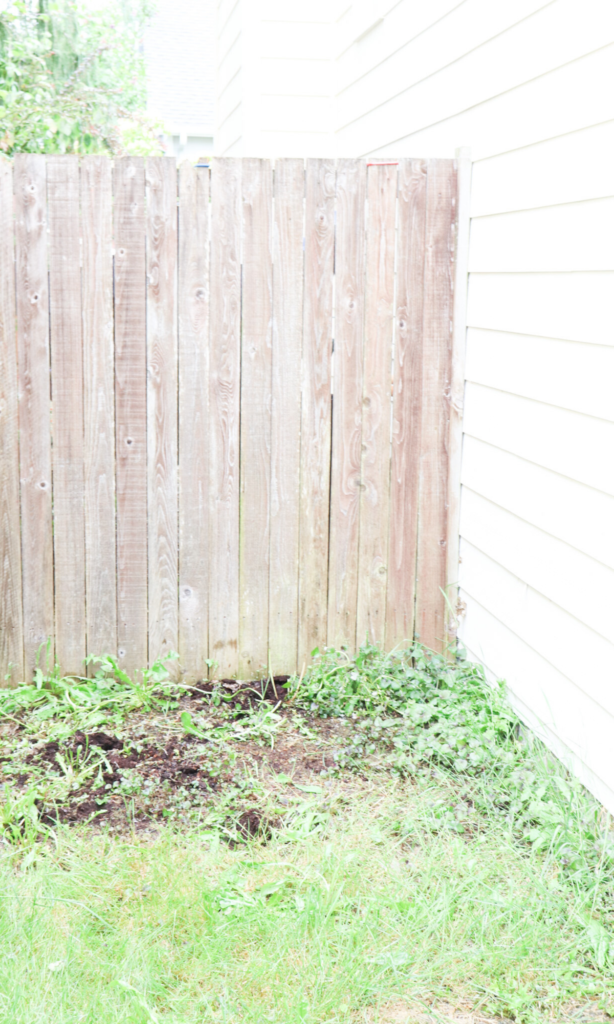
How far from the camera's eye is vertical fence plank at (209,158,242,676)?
3633 mm

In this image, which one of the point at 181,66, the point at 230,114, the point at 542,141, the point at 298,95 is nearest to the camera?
the point at 542,141

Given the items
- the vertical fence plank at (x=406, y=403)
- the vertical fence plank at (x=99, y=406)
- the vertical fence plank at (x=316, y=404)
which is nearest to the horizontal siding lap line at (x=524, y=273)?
the vertical fence plank at (x=406, y=403)

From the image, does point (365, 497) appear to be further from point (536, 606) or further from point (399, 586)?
point (536, 606)

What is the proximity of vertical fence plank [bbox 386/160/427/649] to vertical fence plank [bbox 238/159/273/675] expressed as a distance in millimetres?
518

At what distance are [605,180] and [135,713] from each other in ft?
Answer: 8.16

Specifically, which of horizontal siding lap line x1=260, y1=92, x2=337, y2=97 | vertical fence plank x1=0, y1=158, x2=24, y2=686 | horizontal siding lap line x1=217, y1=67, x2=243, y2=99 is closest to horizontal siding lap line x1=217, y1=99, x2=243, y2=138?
horizontal siding lap line x1=217, y1=67, x2=243, y2=99

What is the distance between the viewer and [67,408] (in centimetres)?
369

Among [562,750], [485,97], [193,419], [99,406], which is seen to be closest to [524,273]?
[485,97]

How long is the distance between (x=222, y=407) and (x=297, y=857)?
1.80m

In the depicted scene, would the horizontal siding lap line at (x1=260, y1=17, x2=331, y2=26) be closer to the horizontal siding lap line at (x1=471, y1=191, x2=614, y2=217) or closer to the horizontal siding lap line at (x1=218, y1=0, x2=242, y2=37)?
the horizontal siding lap line at (x1=218, y1=0, x2=242, y2=37)

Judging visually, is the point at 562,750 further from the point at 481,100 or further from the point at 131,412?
the point at 481,100

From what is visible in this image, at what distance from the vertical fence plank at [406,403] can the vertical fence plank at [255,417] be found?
20.4 inches

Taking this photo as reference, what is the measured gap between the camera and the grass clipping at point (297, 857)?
216 cm

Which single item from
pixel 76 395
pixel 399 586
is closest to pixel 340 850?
pixel 399 586
